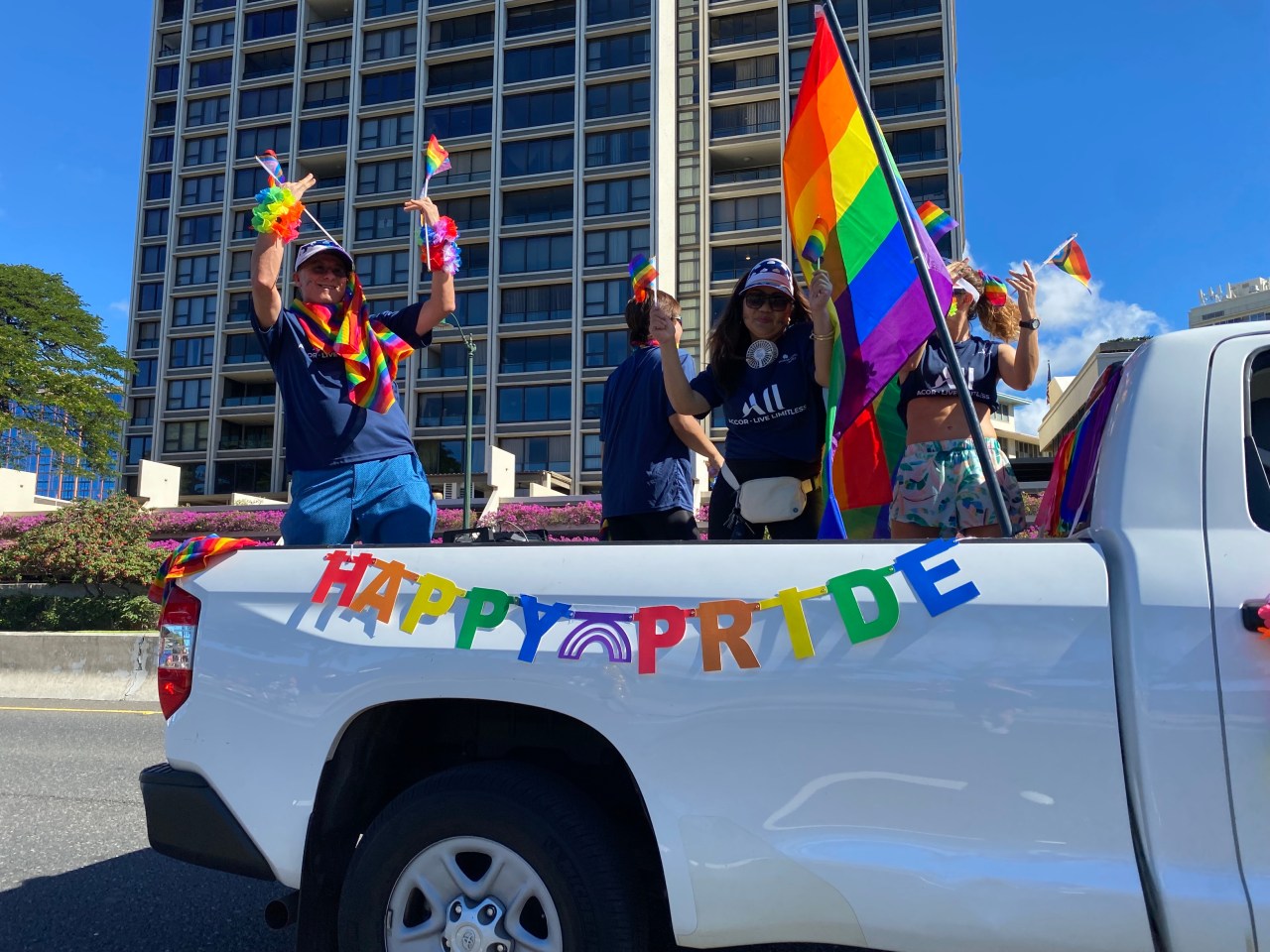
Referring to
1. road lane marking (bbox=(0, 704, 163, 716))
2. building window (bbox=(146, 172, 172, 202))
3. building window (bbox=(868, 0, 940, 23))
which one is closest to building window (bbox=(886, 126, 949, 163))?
building window (bbox=(868, 0, 940, 23))

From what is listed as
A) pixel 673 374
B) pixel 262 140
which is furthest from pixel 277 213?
pixel 262 140

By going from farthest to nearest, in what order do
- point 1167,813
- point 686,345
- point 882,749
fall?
point 686,345, point 882,749, point 1167,813

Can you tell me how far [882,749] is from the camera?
1.78 metres

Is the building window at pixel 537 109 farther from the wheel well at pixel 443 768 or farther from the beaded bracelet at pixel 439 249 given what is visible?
the wheel well at pixel 443 768

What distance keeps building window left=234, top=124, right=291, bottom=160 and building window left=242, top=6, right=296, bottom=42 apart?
6.27m

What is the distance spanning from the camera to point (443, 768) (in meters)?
2.40

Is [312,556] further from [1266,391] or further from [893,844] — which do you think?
[1266,391]

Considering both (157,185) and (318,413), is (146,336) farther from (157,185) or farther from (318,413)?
(318,413)

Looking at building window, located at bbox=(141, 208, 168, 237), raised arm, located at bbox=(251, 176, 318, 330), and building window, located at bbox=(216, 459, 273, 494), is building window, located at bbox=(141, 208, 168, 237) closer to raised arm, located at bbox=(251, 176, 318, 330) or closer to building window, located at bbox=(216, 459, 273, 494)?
building window, located at bbox=(216, 459, 273, 494)

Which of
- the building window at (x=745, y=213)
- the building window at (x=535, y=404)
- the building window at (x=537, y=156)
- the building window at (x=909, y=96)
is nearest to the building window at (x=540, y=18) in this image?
the building window at (x=537, y=156)

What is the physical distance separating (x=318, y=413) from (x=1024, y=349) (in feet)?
8.49

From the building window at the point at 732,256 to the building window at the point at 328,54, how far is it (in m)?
26.3

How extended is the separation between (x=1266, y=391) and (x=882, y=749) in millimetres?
1275

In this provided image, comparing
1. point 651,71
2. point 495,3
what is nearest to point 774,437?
point 651,71
